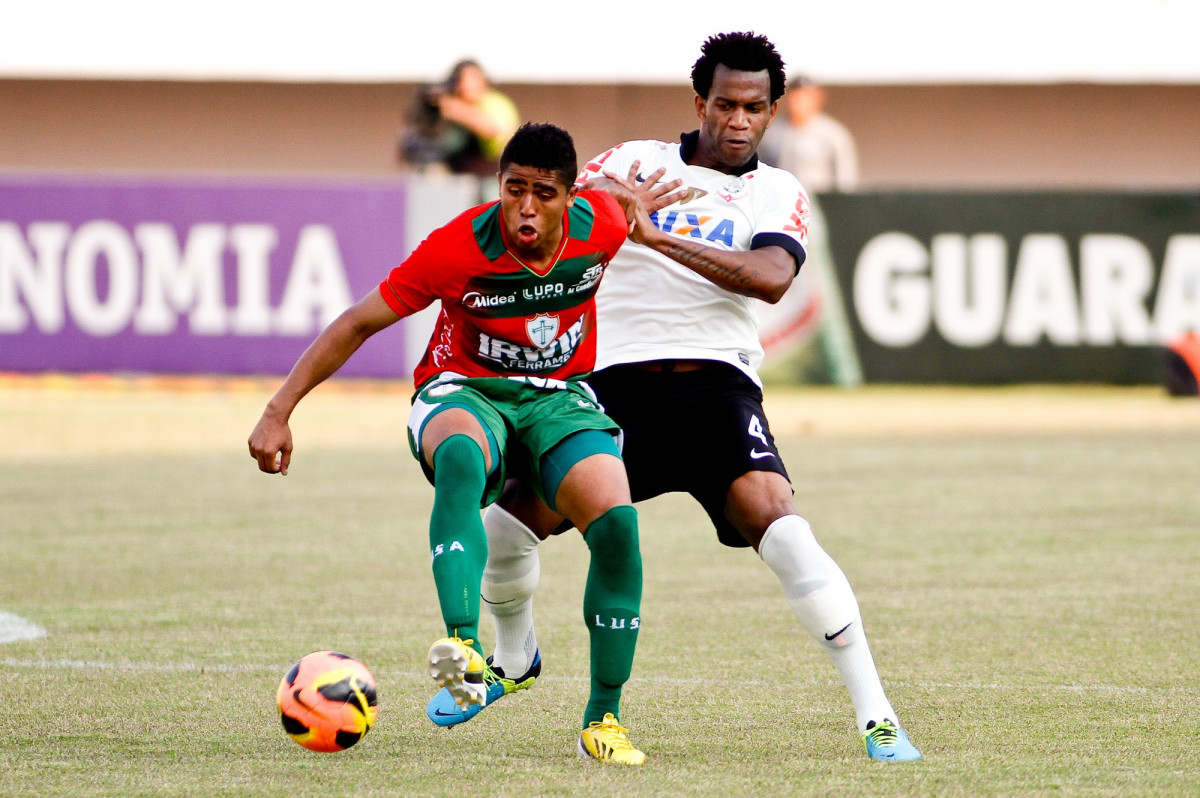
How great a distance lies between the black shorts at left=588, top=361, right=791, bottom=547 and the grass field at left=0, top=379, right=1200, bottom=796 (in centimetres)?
71

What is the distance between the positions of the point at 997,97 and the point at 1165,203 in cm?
902

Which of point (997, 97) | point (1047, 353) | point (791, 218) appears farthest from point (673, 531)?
point (997, 97)

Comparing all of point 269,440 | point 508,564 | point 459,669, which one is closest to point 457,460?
point 269,440

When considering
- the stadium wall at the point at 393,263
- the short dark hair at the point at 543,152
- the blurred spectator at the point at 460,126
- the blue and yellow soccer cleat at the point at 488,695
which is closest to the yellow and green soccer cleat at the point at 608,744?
the blue and yellow soccer cleat at the point at 488,695

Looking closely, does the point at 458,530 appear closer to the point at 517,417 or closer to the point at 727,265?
the point at 517,417

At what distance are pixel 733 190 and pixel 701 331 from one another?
48 centimetres

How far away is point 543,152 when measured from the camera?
522 cm

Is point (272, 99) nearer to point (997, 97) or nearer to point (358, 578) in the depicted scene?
point (997, 97)

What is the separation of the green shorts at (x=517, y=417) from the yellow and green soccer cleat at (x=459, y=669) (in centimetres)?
69

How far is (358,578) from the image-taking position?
847 cm

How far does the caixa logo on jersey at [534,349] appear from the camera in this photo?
5.50 meters

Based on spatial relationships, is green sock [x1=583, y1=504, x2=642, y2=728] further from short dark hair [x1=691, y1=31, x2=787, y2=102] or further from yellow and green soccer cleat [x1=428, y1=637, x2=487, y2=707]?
short dark hair [x1=691, y1=31, x2=787, y2=102]

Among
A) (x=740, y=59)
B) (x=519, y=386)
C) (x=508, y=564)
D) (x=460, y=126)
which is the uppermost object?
(x=740, y=59)

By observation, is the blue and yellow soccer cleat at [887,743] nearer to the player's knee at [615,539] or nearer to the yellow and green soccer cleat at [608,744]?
the yellow and green soccer cleat at [608,744]
